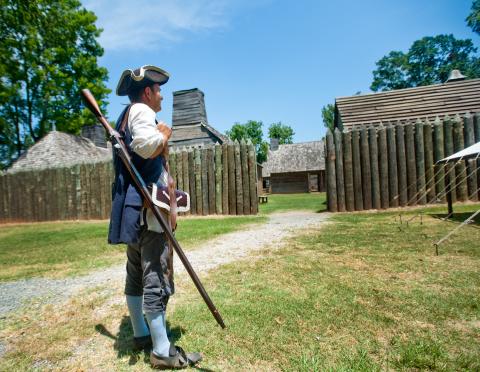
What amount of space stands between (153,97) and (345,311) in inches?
90.6

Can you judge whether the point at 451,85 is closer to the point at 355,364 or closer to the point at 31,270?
the point at 355,364

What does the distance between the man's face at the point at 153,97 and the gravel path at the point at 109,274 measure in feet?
7.66

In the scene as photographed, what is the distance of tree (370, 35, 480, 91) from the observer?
41.3m

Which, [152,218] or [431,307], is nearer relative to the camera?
[152,218]

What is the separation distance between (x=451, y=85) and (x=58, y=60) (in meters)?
25.9

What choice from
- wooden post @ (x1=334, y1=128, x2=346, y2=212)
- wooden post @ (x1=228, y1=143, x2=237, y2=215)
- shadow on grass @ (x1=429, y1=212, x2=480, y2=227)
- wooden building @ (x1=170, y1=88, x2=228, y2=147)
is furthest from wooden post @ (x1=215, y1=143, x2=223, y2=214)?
wooden building @ (x1=170, y1=88, x2=228, y2=147)

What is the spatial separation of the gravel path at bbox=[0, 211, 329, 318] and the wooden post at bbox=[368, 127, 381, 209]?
384 cm

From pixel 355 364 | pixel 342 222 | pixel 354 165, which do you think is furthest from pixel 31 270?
pixel 354 165

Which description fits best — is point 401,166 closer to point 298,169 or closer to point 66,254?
point 66,254

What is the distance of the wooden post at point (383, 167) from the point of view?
28.0 ft

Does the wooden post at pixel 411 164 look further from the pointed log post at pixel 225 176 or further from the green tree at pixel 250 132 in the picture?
the green tree at pixel 250 132

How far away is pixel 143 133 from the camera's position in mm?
1954

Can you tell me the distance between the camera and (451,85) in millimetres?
13555

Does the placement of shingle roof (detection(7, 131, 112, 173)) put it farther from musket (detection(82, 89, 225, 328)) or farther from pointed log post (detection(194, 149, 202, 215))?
musket (detection(82, 89, 225, 328))
